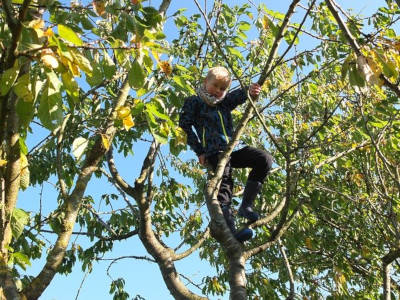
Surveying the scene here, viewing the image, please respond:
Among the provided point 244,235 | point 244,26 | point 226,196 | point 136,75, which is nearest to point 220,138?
point 226,196

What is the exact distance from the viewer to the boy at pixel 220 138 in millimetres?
3090

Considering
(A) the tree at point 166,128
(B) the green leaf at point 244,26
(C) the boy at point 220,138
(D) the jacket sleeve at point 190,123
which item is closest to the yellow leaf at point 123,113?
(A) the tree at point 166,128

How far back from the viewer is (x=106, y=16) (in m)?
2.35

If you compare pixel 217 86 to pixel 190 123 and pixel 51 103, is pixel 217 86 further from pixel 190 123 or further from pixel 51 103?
pixel 51 103

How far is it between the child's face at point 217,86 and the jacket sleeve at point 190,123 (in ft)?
0.59

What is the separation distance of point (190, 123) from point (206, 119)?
132 millimetres

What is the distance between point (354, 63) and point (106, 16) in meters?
1.43

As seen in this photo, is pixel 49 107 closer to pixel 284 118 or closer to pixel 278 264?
pixel 284 118

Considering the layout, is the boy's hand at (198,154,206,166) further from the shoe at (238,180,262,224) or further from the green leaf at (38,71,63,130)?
the green leaf at (38,71,63,130)

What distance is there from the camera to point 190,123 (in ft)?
10.9

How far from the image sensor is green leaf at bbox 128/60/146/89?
1528 mm

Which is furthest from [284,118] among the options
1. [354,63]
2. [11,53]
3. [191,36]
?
[11,53]

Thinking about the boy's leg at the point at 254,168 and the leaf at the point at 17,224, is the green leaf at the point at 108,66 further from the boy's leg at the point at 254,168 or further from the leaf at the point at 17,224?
the boy's leg at the point at 254,168

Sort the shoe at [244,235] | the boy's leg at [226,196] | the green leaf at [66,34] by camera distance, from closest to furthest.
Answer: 1. the green leaf at [66,34]
2. the shoe at [244,235]
3. the boy's leg at [226,196]
